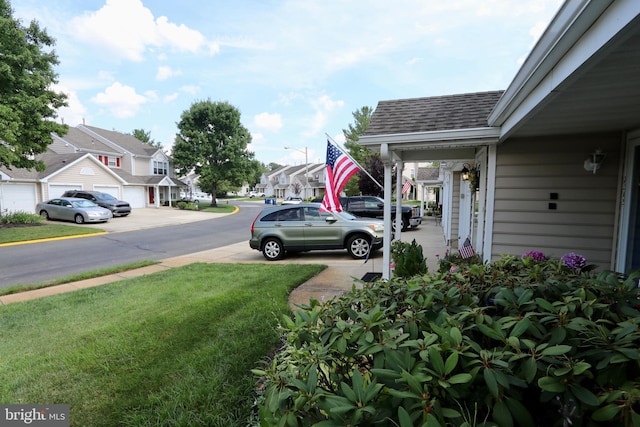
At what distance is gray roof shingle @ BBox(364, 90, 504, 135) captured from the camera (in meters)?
5.16

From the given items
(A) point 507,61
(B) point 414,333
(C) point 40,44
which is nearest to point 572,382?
(B) point 414,333

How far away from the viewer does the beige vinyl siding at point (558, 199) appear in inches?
178

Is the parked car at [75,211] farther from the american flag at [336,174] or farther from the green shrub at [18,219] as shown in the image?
the american flag at [336,174]

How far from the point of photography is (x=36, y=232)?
14.8 meters

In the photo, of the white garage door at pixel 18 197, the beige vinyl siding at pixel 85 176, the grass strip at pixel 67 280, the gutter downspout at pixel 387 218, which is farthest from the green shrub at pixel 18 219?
the gutter downspout at pixel 387 218

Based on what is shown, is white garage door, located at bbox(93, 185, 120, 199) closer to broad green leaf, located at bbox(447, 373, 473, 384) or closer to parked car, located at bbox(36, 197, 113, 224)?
parked car, located at bbox(36, 197, 113, 224)

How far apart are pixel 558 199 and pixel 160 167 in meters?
38.1

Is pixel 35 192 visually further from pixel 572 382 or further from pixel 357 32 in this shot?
pixel 572 382

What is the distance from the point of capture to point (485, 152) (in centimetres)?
550

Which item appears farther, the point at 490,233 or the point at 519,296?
the point at 490,233

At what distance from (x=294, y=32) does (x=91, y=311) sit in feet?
27.3

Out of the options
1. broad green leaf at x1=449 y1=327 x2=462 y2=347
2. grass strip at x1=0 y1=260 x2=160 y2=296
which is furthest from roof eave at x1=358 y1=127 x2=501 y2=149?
grass strip at x1=0 y1=260 x2=160 y2=296

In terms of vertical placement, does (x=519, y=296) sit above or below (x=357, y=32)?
below

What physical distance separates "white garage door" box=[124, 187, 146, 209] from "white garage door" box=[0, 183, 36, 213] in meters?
7.68
